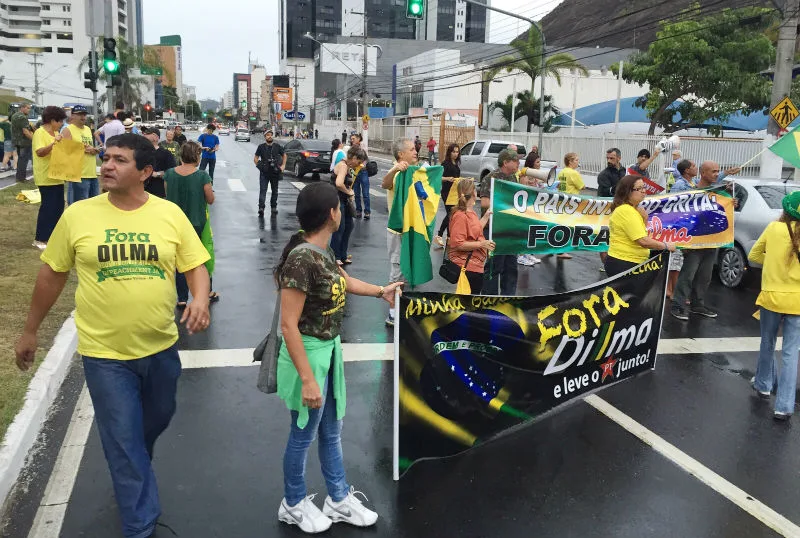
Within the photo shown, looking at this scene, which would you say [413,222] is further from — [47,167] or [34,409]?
[47,167]

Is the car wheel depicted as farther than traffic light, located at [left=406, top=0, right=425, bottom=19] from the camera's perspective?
No

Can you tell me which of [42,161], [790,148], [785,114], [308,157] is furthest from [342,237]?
[308,157]

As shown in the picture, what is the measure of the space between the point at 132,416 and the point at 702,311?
23.4 ft

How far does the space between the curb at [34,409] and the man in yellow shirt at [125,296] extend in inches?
39.2

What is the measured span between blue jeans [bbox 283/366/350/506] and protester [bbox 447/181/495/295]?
119 inches

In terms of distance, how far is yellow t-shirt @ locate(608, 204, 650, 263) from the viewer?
659cm

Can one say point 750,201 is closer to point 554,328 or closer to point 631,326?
point 631,326

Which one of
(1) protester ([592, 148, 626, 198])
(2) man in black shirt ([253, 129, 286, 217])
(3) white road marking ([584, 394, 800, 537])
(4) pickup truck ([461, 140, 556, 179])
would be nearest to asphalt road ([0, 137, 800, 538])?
(3) white road marking ([584, 394, 800, 537])

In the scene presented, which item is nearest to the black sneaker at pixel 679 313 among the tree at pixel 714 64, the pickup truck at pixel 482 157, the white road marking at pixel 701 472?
the white road marking at pixel 701 472

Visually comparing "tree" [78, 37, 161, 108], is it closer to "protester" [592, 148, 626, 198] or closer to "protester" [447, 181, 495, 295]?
"protester" [592, 148, 626, 198]

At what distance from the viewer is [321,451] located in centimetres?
365

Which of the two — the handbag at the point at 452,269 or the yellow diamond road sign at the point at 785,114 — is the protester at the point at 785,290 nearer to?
the handbag at the point at 452,269

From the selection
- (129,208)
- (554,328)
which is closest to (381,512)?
(554,328)

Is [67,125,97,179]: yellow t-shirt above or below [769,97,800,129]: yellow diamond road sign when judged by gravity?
below
